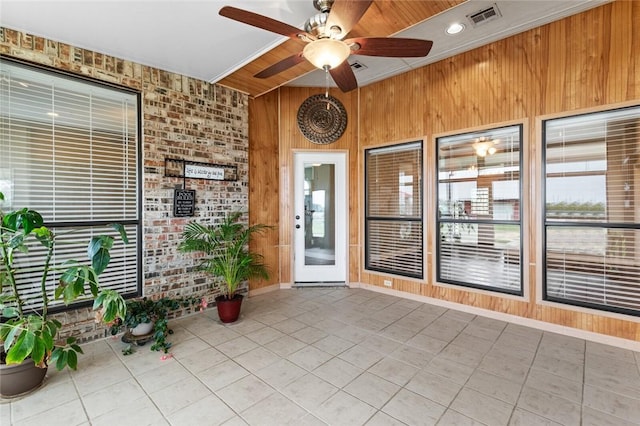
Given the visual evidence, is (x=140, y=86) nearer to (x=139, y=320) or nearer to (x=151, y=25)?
(x=151, y=25)

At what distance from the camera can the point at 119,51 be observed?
3055 mm

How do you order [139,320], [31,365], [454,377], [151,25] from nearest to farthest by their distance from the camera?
[31,365], [454,377], [151,25], [139,320]

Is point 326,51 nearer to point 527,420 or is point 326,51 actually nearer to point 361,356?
point 361,356

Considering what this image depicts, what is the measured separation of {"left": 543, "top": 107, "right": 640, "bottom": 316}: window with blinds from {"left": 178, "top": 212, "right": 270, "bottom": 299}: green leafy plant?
331 cm

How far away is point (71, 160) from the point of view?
9.48ft

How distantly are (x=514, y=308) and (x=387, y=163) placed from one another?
248 cm

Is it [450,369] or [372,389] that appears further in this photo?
[450,369]

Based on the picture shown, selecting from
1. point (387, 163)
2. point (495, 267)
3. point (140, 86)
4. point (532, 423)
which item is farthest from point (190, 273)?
point (495, 267)

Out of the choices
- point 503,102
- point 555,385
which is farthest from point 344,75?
point 555,385

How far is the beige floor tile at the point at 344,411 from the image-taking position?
1845 millimetres

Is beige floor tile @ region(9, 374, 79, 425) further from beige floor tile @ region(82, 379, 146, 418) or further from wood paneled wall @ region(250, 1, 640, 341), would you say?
wood paneled wall @ region(250, 1, 640, 341)

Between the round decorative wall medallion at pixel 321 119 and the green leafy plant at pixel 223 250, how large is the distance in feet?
6.07

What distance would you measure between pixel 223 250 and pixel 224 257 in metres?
0.22

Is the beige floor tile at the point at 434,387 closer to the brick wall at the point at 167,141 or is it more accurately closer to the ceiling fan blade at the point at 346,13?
the ceiling fan blade at the point at 346,13
